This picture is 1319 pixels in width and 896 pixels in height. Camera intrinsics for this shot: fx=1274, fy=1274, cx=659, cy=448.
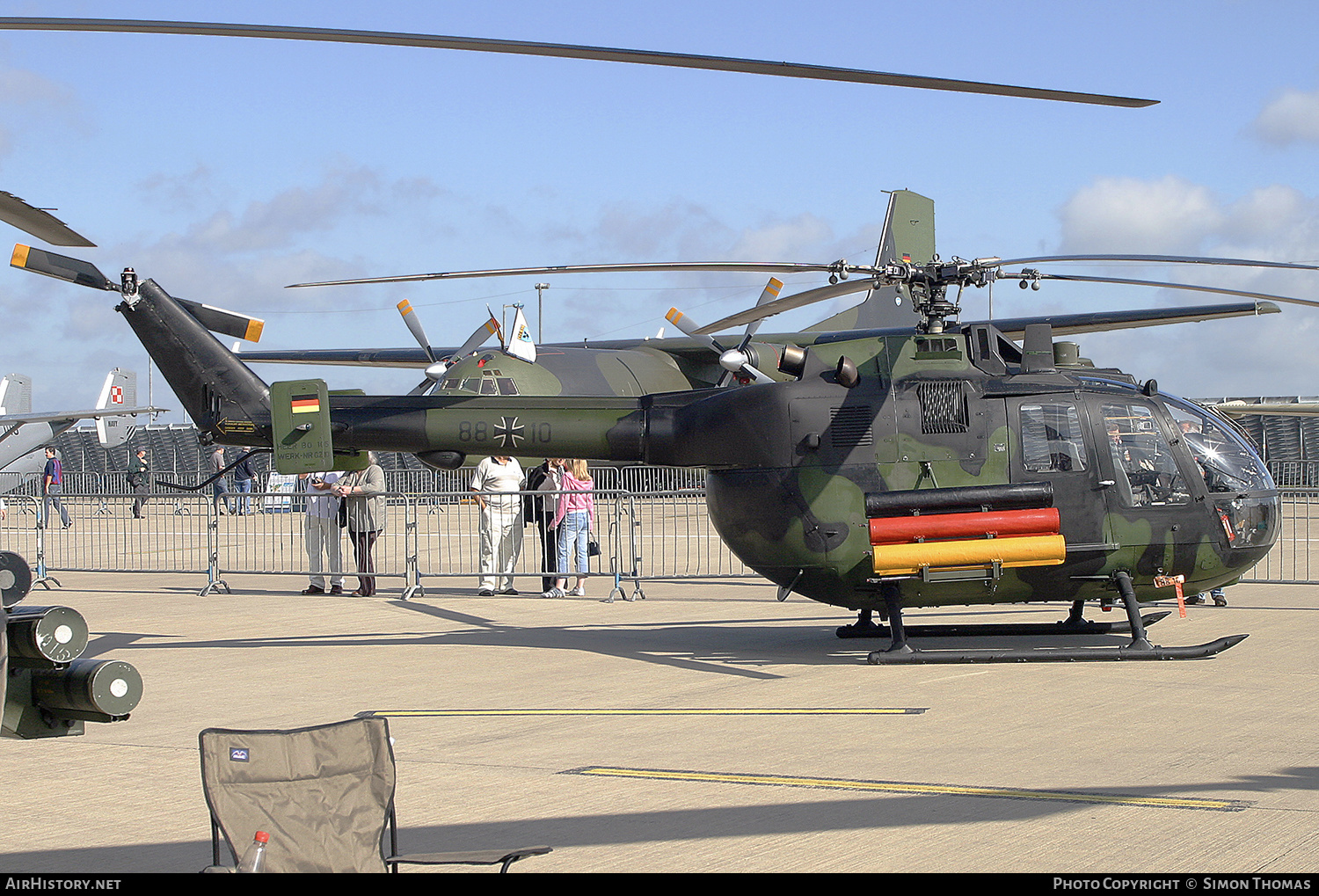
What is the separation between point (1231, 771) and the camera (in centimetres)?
672

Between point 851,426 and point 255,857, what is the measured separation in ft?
25.0

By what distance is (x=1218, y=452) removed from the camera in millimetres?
10969

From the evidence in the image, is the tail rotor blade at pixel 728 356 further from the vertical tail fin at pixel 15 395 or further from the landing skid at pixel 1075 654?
the vertical tail fin at pixel 15 395

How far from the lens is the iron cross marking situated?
11.4m

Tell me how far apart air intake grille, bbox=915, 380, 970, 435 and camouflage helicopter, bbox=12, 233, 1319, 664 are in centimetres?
2

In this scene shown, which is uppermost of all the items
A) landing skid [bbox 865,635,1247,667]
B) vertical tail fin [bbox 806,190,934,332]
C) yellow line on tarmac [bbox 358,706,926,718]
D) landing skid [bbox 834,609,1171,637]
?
vertical tail fin [bbox 806,190,934,332]

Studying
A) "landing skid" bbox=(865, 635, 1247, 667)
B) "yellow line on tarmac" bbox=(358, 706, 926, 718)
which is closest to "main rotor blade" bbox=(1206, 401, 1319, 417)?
"landing skid" bbox=(865, 635, 1247, 667)

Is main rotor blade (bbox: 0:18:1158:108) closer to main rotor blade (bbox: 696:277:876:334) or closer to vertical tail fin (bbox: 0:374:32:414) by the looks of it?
main rotor blade (bbox: 696:277:876:334)

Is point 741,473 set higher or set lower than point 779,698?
higher

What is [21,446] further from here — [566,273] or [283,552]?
[566,273]

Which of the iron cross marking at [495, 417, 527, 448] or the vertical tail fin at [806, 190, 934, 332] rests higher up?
the vertical tail fin at [806, 190, 934, 332]

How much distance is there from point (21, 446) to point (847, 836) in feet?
116
